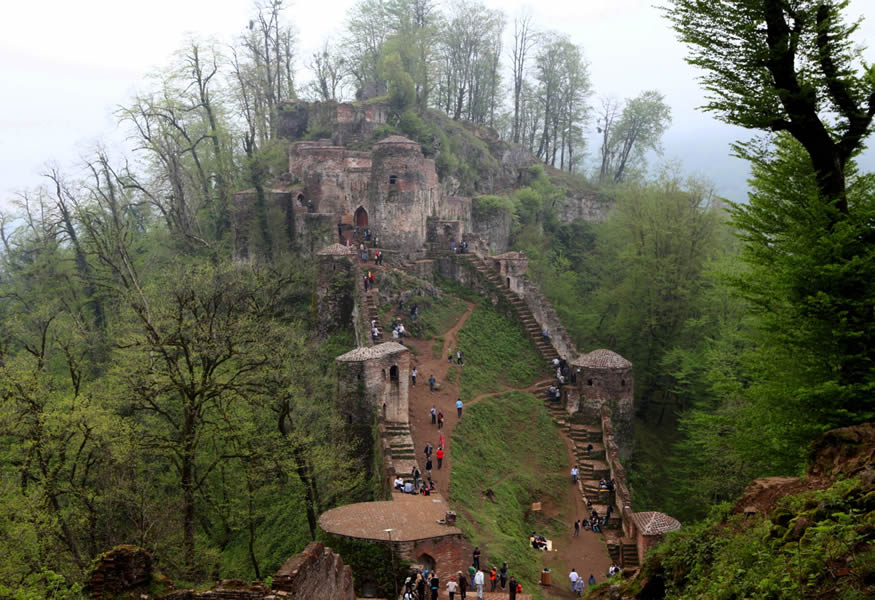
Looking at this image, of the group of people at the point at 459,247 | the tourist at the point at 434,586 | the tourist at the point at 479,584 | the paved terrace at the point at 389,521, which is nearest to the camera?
the tourist at the point at 434,586

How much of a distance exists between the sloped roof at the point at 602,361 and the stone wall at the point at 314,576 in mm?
17046

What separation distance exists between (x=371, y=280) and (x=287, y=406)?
1058cm

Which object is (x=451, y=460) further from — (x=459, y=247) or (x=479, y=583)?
(x=459, y=247)

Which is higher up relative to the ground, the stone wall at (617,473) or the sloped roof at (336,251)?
the sloped roof at (336,251)

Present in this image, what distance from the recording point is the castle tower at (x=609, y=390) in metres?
27.6

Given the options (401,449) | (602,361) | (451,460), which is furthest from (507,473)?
(602,361)

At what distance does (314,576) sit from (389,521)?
5222 mm

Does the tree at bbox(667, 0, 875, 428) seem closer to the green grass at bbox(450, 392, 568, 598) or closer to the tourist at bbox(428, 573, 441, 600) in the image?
the tourist at bbox(428, 573, 441, 600)

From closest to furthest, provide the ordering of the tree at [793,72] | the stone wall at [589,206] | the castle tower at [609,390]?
the tree at [793,72] < the castle tower at [609,390] < the stone wall at [589,206]

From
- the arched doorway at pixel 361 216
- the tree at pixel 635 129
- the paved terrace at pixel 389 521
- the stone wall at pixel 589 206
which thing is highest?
the tree at pixel 635 129

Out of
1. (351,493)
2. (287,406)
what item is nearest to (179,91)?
(287,406)

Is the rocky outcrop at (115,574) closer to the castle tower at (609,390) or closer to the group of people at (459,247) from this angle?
the castle tower at (609,390)

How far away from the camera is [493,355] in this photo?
30141 mm

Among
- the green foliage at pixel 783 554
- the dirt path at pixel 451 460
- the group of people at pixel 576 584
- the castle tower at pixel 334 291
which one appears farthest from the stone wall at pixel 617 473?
the green foliage at pixel 783 554
